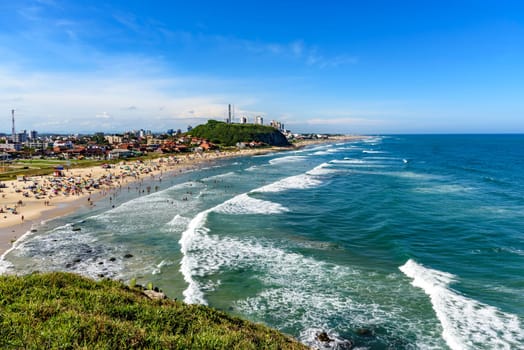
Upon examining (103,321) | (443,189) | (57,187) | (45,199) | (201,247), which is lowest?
(45,199)

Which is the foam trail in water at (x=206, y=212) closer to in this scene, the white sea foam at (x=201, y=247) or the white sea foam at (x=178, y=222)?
the white sea foam at (x=201, y=247)

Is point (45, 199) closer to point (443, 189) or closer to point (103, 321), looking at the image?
point (103, 321)

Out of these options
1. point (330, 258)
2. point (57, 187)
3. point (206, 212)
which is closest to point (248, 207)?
point (206, 212)

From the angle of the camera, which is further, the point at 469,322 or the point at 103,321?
the point at 469,322

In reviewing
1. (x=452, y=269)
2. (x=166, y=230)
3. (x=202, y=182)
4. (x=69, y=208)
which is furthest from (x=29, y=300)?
(x=202, y=182)

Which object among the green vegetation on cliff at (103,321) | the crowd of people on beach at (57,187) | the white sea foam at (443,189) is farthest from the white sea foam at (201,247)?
the white sea foam at (443,189)
